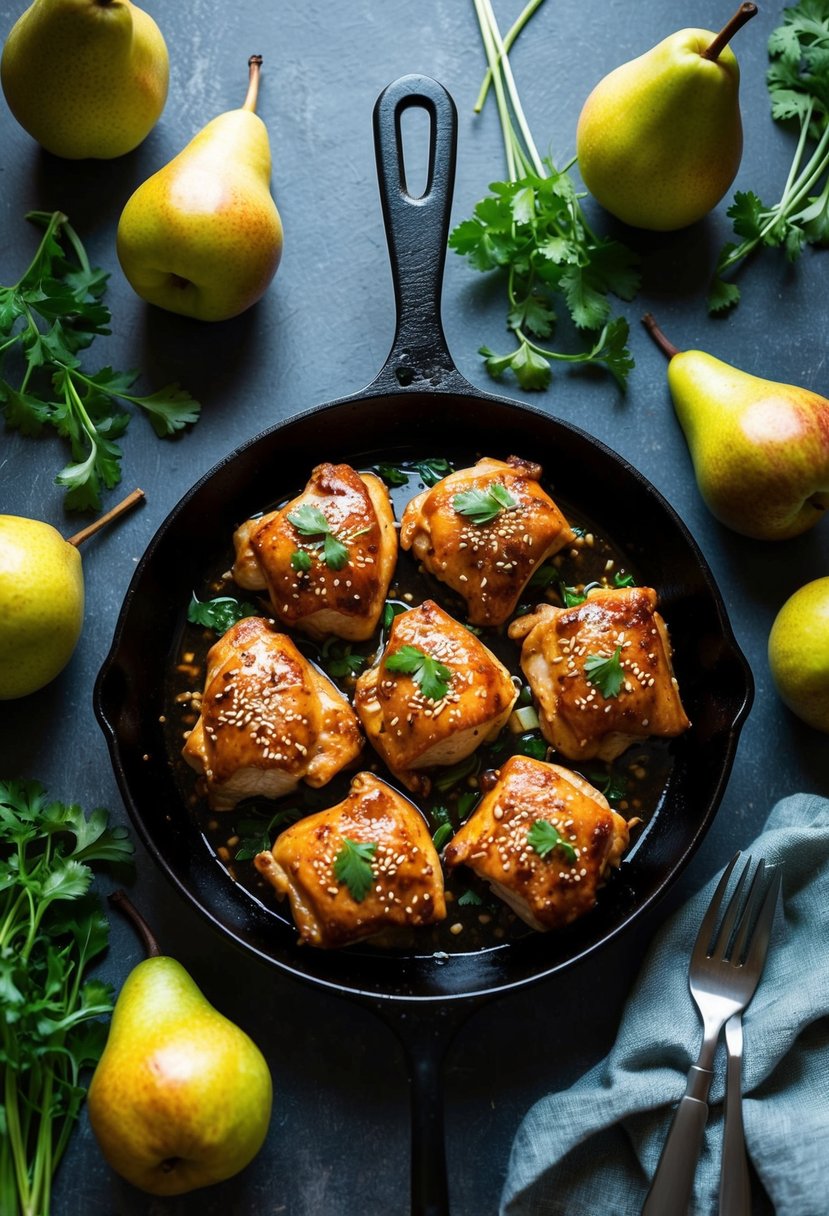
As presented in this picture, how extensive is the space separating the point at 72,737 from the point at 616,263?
2354 millimetres

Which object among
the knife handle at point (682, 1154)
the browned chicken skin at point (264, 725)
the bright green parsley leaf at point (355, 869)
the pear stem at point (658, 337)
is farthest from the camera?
the pear stem at point (658, 337)

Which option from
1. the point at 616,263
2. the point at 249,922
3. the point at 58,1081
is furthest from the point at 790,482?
the point at 58,1081

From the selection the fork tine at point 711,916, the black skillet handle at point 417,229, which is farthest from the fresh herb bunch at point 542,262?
the fork tine at point 711,916

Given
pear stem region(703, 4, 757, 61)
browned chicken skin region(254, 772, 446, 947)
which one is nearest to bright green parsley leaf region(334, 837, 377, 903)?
browned chicken skin region(254, 772, 446, 947)

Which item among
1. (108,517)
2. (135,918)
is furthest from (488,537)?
(135,918)

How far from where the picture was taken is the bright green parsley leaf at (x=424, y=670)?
3.32m

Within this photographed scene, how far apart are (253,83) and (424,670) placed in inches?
82.3

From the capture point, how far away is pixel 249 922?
346cm

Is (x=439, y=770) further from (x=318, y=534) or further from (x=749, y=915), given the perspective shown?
(x=749, y=915)

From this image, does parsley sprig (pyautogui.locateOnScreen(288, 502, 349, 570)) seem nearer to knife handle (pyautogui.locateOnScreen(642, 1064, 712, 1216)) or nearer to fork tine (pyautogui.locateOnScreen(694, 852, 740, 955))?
fork tine (pyautogui.locateOnScreen(694, 852, 740, 955))

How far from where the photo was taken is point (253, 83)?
3799mm

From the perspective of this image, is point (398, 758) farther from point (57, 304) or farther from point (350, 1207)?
point (57, 304)

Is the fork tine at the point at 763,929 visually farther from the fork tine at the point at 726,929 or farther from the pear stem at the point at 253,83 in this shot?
the pear stem at the point at 253,83

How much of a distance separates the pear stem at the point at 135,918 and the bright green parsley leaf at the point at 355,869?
634mm
